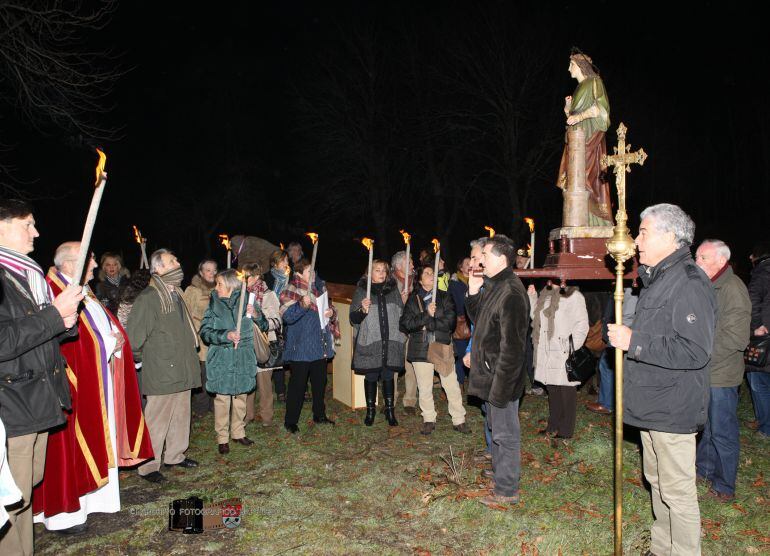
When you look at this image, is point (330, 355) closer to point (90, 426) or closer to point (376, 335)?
point (376, 335)

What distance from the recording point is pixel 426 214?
88.9 ft

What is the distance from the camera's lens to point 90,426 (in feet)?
15.3

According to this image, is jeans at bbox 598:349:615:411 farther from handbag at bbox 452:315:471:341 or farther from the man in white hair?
the man in white hair

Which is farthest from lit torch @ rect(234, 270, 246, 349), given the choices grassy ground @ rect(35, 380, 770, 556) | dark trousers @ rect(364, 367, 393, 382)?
dark trousers @ rect(364, 367, 393, 382)

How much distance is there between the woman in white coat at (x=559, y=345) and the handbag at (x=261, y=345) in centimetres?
325

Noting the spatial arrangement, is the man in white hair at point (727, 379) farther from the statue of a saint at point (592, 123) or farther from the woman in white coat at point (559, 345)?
the woman in white coat at point (559, 345)

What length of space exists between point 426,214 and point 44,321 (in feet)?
79.9

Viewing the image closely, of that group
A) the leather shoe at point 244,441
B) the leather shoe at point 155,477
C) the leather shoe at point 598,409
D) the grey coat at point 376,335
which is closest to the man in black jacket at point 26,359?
the leather shoe at point 155,477

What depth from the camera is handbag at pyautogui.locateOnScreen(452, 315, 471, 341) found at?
8586 mm

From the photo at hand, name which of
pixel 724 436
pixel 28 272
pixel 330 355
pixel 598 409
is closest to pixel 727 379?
pixel 724 436

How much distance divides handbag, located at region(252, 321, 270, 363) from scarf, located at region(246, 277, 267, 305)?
1.13 feet

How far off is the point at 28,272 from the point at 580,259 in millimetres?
4388

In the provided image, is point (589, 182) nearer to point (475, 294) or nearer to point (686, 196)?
point (475, 294)

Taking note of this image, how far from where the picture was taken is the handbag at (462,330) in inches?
338
